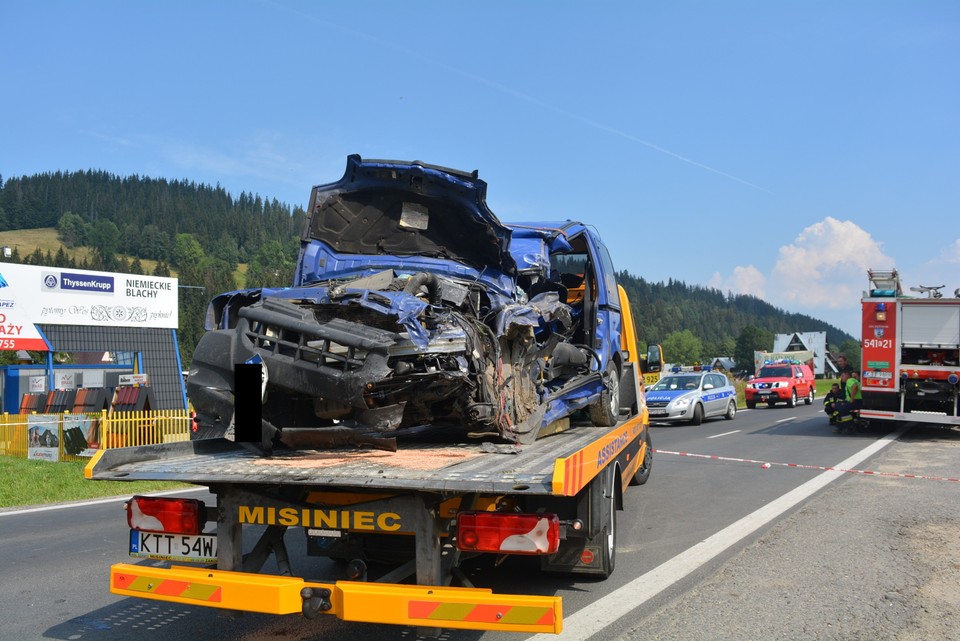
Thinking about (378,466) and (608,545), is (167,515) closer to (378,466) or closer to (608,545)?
(378,466)

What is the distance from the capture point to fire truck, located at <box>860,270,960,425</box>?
16875 millimetres

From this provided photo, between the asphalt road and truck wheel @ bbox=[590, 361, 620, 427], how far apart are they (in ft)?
3.46

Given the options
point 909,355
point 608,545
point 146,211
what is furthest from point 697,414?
point 146,211

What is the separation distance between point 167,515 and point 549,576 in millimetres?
2821

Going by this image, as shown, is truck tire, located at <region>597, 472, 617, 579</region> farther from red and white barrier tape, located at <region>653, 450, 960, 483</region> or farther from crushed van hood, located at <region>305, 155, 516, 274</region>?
red and white barrier tape, located at <region>653, 450, 960, 483</region>

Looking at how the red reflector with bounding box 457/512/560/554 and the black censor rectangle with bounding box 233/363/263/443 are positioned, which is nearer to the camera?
the red reflector with bounding box 457/512/560/554

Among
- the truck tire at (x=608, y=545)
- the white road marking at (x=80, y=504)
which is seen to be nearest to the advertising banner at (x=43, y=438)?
the white road marking at (x=80, y=504)

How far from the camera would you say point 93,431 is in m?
16.5

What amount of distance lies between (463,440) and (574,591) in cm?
134

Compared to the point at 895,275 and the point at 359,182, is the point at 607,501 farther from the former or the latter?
the point at 895,275

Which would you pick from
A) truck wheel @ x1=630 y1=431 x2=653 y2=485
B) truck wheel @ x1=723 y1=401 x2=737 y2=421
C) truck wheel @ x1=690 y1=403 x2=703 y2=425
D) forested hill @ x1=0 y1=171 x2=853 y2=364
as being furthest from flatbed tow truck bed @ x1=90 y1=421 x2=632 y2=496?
forested hill @ x1=0 y1=171 x2=853 y2=364

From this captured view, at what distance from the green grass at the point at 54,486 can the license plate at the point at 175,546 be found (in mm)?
A: 6273

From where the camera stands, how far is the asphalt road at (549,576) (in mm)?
4902

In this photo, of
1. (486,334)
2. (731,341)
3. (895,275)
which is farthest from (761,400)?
(731,341)
